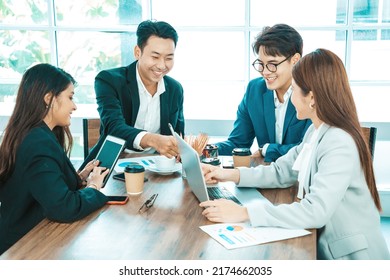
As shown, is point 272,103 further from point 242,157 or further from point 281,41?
point 242,157

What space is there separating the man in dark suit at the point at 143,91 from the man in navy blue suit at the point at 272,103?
0.42m

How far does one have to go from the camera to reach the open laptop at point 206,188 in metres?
1.59

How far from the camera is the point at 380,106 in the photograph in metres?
3.49

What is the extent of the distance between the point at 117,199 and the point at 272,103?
1.25 m

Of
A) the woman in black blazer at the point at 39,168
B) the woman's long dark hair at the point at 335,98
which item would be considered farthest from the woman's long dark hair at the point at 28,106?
the woman's long dark hair at the point at 335,98

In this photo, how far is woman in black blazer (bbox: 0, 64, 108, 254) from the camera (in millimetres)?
1520

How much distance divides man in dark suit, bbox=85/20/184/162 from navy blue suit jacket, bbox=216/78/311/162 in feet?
1.27

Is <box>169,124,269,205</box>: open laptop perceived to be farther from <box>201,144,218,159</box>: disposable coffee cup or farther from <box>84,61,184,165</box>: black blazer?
<box>84,61,184,165</box>: black blazer

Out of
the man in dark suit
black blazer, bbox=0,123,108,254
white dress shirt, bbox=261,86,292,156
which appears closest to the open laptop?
black blazer, bbox=0,123,108,254

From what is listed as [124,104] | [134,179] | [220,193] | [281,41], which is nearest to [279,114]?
[281,41]

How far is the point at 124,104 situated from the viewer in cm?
277

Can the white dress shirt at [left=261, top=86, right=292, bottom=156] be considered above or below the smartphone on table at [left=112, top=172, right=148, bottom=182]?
above

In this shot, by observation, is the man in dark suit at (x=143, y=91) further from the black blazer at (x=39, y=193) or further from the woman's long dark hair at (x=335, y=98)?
the woman's long dark hair at (x=335, y=98)

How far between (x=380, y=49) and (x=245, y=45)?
0.94 meters
